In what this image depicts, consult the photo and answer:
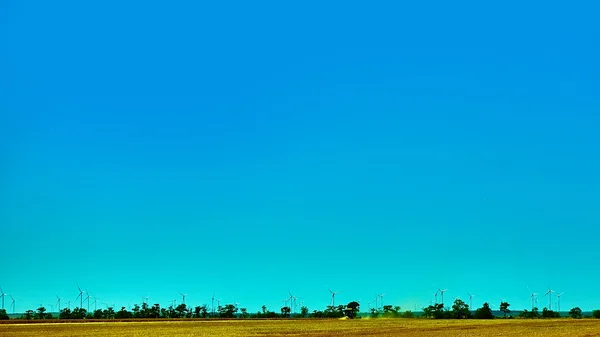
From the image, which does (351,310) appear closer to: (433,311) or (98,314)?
(433,311)

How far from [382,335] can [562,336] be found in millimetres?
19476

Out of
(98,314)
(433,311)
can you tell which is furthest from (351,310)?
(98,314)

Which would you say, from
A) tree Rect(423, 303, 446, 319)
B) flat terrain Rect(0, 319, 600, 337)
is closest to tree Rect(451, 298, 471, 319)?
tree Rect(423, 303, 446, 319)

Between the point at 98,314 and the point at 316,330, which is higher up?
the point at 98,314

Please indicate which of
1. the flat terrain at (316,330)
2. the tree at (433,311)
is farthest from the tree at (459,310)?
the flat terrain at (316,330)

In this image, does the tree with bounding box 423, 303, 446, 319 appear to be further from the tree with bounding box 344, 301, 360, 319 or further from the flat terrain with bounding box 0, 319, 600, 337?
the flat terrain with bounding box 0, 319, 600, 337

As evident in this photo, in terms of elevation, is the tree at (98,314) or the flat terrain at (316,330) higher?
the tree at (98,314)

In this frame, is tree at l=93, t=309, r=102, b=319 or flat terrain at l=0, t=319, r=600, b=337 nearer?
flat terrain at l=0, t=319, r=600, b=337

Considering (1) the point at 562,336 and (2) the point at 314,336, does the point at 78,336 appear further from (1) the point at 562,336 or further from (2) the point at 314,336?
(1) the point at 562,336

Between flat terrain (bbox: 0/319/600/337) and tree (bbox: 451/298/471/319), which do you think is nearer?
flat terrain (bbox: 0/319/600/337)

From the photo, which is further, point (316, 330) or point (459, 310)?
point (459, 310)

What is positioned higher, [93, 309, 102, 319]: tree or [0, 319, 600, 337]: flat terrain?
[93, 309, 102, 319]: tree

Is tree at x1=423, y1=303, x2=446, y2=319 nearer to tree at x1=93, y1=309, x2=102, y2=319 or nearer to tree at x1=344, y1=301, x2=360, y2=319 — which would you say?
tree at x1=344, y1=301, x2=360, y2=319

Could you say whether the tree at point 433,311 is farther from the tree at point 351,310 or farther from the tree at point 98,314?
the tree at point 98,314
